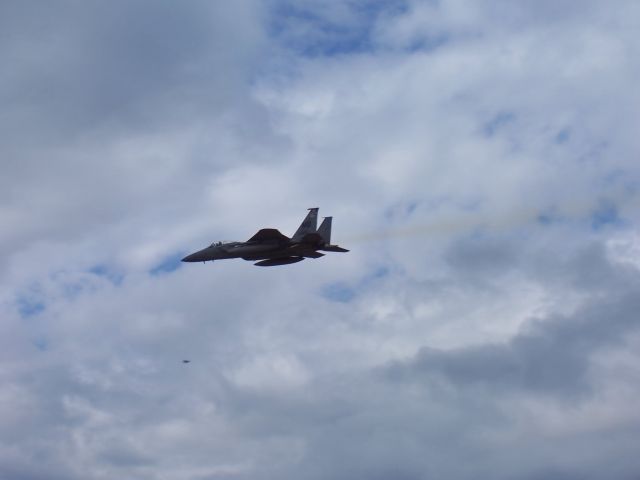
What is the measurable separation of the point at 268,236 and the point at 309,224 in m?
6.73

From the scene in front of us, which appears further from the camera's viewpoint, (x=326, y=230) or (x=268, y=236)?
(x=326, y=230)

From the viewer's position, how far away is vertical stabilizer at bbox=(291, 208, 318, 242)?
10644 cm

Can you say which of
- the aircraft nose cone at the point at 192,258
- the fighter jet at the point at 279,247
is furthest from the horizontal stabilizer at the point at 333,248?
the aircraft nose cone at the point at 192,258

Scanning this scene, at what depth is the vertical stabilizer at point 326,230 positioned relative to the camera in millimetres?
105219

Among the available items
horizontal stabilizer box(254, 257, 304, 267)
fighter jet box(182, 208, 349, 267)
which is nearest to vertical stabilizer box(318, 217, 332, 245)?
fighter jet box(182, 208, 349, 267)

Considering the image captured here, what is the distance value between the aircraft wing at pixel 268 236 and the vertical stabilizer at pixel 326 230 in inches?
206

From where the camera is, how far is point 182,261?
10950 cm

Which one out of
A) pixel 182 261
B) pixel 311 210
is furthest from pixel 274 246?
pixel 182 261

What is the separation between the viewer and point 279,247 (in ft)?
343

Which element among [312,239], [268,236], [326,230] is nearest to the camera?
[312,239]

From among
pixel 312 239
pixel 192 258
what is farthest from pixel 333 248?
pixel 192 258

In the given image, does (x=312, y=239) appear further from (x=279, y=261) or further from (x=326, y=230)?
(x=279, y=261)

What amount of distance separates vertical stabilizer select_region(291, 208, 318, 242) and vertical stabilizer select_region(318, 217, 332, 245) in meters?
0.94

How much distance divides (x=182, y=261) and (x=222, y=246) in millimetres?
6480
